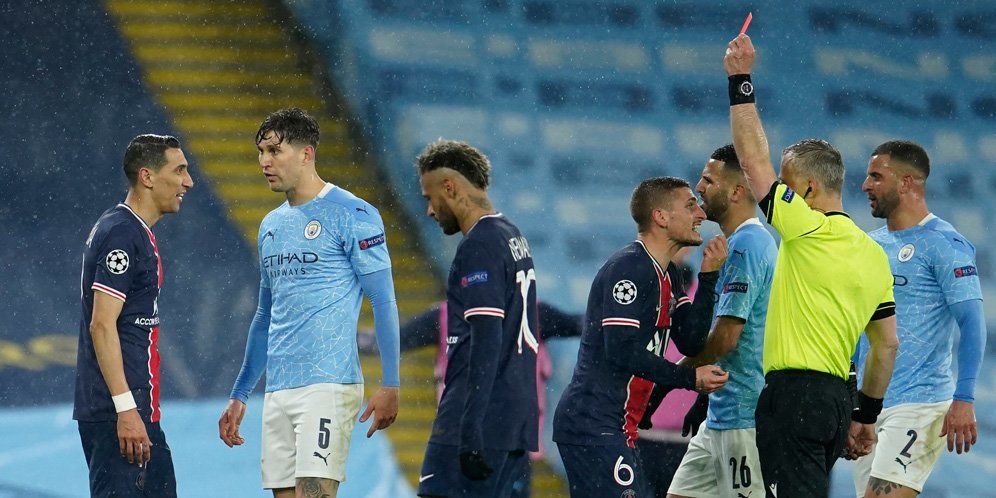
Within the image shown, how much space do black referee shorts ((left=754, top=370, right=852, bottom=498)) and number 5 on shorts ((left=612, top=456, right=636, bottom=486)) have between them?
1.50 ft

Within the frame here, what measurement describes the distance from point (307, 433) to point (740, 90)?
1.96 meters

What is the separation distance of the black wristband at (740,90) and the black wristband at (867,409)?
3.87 ft

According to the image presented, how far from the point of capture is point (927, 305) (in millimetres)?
5309

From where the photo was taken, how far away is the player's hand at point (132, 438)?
14.5 ft

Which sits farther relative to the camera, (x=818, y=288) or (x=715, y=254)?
(x=715, y=254)

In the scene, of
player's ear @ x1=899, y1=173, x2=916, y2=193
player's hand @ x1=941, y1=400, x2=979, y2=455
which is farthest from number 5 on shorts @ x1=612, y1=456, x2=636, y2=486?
player's ear @ x1=899, y1=173, x2=916, y2=193

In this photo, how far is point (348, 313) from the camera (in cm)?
468

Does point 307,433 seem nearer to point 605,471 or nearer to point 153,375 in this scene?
point 153,375

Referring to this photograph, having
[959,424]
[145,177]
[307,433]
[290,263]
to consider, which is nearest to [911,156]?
[959,424]

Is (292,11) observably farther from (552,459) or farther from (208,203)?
(552,459)

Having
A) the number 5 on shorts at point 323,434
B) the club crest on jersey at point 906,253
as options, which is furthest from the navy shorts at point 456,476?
the club crest on jersey at point 906,253

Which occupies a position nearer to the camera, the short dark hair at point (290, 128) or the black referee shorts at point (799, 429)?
the black referee shorts at point (799, 429)

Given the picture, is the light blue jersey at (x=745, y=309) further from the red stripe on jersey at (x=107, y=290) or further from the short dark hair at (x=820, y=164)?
the red stripe on jersey at (x=107, y=290)

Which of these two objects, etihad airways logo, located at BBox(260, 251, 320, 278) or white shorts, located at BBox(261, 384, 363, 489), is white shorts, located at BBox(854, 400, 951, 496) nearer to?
white shorts, located at BBox(261, 384, 363, 489)
